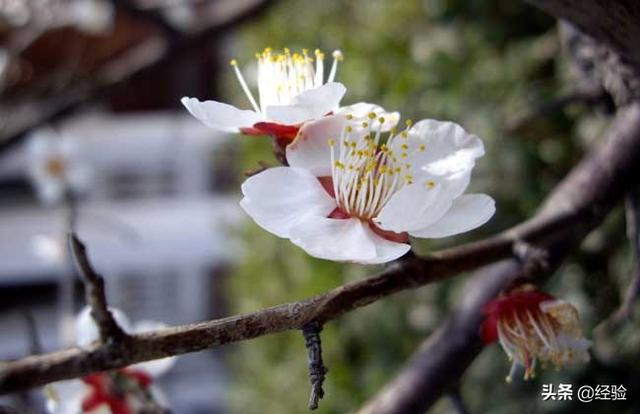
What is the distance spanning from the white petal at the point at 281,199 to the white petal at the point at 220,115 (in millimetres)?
38

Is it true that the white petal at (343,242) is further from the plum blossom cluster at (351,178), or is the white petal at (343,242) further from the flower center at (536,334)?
the flower center at (536,334)

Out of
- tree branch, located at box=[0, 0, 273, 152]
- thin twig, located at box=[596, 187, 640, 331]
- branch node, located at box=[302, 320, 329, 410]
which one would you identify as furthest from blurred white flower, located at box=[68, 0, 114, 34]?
branch node, located at box=[302, 320, 329, 410]

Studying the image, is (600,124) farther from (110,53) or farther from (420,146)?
(110,53)

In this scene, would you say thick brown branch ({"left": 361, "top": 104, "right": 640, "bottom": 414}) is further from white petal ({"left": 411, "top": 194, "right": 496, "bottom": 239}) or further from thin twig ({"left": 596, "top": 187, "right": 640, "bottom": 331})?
white petal ({"left": 411, "top": 194, "right": 496, "bottom": 239})

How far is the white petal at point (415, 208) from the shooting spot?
45 cm

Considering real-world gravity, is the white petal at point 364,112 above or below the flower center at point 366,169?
above

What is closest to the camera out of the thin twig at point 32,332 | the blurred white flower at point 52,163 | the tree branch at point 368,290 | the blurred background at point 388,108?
the tree branch at point 368,290

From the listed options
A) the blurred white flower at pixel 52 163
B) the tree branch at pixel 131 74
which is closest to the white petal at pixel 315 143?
the tree branch at pixel 131 74

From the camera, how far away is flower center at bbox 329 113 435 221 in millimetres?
496

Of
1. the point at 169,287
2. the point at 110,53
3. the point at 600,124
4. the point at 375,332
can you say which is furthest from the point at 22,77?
the point at 600,124

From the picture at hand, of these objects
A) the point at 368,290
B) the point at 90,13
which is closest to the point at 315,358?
the point at 368,290

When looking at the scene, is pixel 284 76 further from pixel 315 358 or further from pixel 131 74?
pixel 131 74

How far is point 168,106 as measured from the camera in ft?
12.3

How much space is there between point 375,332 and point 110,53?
7.97ft
